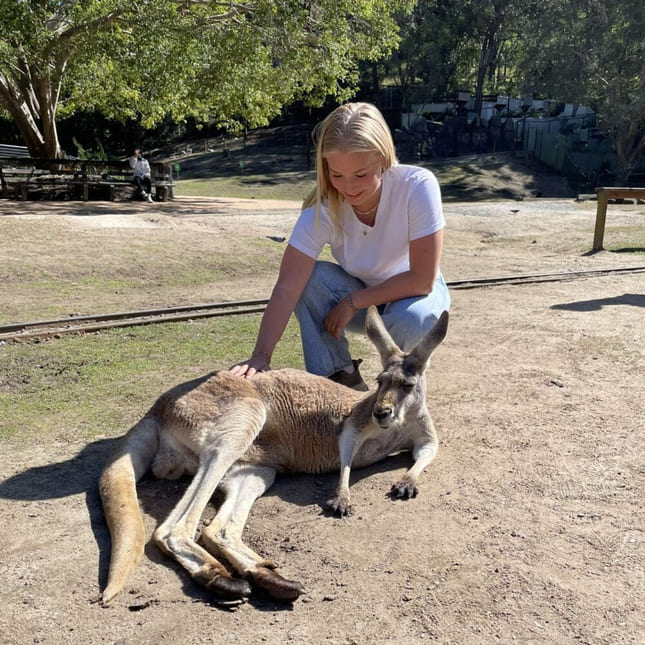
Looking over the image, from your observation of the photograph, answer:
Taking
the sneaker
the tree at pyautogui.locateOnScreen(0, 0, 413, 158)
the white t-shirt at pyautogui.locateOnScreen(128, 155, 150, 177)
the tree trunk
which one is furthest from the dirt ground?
the tree trunk

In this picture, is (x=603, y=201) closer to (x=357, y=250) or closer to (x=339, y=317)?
(x=357, y=250)

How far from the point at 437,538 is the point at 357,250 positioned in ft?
5.15

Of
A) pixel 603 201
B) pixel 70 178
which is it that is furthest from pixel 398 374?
pixel 70 178

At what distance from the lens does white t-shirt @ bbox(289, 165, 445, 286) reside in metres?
3.33

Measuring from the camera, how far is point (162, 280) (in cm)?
823

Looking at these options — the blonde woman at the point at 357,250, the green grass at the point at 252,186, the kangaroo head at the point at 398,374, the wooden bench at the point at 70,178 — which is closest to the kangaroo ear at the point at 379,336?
the kangaroo head at the point at 398,374

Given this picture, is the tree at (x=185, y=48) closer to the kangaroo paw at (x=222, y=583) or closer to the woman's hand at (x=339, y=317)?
the woman's hand at (x=339, y=317)

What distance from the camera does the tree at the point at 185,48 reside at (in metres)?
13.4

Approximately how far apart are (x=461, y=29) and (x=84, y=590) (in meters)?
39.5

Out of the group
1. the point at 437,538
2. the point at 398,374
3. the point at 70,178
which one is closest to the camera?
the point at 437,538

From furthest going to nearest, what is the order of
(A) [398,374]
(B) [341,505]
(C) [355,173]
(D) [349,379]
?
1. (D) [349,379]
2. (C) [355,173]
3. (A) [398,374]
4. (B) [341,505]

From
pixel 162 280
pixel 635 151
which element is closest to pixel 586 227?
pixel 162 280

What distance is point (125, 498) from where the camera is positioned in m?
2.60

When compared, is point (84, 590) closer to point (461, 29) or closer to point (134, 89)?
point (134, 89)
